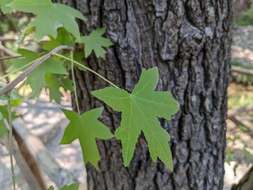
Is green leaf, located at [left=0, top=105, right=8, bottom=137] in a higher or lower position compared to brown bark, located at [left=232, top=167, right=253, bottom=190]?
higher

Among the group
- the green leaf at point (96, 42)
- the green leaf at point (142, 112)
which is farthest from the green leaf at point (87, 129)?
the green leaf at point (96, 42)

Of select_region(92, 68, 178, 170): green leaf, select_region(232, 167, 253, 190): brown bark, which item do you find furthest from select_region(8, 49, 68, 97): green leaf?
select_region(232, 167, 253, 190): brown bark

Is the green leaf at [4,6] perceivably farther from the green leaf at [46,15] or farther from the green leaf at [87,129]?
the green leaf at [87,129]

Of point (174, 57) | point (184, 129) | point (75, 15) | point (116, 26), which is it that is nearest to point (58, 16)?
point (75, 15)

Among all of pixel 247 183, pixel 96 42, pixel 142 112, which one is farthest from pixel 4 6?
pixel 247 183

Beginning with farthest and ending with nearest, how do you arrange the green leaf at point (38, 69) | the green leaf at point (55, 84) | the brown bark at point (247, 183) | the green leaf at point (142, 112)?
1. the brown bark at point (247, 183)
2. the green leaf at point (55, 84)
3. the green leaf at point (38, 69)
4. the green leaf at point (142, 112)

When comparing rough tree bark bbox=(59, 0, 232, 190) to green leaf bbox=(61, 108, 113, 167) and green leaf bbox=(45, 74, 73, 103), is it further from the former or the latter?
green leaf bbox=(61, 108, 113, 167)
